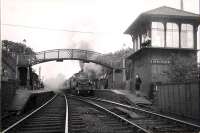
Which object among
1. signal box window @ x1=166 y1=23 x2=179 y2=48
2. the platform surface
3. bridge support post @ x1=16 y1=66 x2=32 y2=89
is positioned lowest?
the platform surface

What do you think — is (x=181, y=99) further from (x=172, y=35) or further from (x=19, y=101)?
(x=172, y=35)

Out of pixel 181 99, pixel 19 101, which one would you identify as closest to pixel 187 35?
pixel 181 99

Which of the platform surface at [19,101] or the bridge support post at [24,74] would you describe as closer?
the platform surface at [19,101]

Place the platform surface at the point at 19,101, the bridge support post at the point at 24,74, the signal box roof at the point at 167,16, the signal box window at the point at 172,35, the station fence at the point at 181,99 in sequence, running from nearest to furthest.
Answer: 1. the station fence at the point at 181,99
2. the platform surface at the point at 19,101
3. the signal box roof at the point at 167,16
4. the signal box window at the point at 172,35
5. the bridge support post at the point at 24,74

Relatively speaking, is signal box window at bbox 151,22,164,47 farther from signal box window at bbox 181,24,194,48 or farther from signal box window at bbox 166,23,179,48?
signal box window at bbox 181,24,194,48

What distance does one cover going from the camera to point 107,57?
43531 mm

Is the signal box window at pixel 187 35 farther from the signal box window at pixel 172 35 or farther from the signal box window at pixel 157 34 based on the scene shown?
the signal box window at pixel 157 34

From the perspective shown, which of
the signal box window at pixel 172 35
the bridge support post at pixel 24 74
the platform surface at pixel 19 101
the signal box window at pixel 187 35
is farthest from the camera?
the bridge support post at pixel 24 74

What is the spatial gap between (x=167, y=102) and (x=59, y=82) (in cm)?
5232

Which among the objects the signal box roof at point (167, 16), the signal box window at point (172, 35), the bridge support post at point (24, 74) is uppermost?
the signal box roof at point (167, 16)

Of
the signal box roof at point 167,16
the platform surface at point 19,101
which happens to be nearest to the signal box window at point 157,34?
the signal box roof at point 167,16

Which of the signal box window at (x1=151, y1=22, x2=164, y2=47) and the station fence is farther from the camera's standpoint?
the signal box window at (x1=151, y1=22, x2=164, y2=47)

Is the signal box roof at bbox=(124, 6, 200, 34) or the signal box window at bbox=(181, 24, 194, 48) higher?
the signal box roof at bbox=(124, 6, 200, 34)

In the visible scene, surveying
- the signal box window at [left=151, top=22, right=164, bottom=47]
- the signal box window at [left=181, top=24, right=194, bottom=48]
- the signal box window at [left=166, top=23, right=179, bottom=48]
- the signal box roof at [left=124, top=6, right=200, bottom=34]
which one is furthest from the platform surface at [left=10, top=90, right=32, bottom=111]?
the signal box window at [left=181, top=24, right=194, bottom=48]
